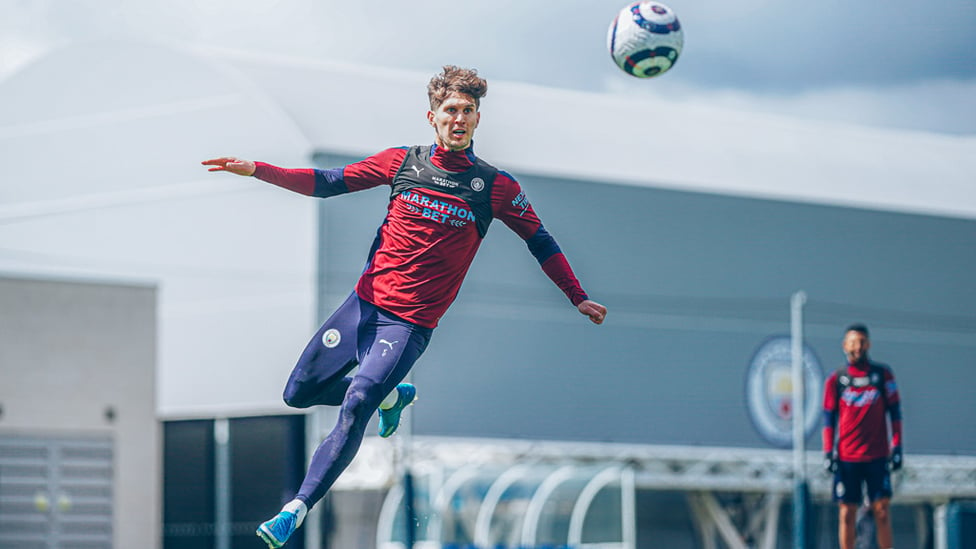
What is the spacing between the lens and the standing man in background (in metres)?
13.0

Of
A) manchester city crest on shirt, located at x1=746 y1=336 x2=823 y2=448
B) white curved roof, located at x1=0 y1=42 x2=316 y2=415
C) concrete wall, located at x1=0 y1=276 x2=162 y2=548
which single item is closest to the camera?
concrete wall, located at x1=0 y1=276 x2=162 y2=548

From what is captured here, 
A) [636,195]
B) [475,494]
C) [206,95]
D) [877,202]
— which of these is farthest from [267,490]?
[877,202]

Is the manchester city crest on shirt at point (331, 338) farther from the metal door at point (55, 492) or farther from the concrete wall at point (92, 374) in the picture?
the metal door at point (55, 492)

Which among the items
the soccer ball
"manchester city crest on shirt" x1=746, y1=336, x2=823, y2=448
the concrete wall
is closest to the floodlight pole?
"manchester city crest on shirt" x1=746, y1=336, x2=823, y2=448

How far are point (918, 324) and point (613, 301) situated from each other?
31.3 ft

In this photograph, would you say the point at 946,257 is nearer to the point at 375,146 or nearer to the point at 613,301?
the point at 613,301

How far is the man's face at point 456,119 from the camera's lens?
8430mm

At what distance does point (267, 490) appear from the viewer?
31.4 meters

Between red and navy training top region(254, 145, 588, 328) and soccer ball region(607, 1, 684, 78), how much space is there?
219 cm

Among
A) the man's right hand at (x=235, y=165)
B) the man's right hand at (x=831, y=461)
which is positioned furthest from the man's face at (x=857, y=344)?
the man's right hand at (x=235, y=165)

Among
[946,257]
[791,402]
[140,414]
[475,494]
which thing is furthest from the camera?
[946,257]

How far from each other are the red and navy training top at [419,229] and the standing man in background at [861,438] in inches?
194

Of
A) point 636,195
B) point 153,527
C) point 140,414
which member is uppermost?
point 636,195

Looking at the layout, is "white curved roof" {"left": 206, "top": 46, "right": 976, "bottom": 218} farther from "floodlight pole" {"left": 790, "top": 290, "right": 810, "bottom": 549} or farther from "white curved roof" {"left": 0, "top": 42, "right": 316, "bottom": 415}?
"floodlight pole" {"left": 790, "top": 290, "right": 810, "bottom": 549}
